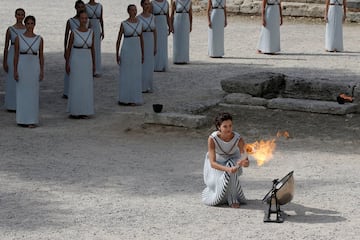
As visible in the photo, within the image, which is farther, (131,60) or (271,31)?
(271,31)

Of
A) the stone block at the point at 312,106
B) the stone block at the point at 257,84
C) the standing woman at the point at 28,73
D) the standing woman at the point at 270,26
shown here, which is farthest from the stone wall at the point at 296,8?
the standing woman at the point at 28,73

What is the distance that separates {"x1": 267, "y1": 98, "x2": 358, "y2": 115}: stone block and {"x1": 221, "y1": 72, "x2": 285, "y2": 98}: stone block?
0.58 metres

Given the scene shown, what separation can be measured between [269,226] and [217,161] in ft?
3.61

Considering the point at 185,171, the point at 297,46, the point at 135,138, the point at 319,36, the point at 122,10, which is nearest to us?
the point at 185,171

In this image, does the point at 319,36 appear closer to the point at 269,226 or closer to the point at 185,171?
the point at 185,171

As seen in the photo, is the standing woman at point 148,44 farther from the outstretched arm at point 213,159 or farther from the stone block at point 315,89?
the outstretched arm at point 213,159

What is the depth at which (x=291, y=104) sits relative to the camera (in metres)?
15.6

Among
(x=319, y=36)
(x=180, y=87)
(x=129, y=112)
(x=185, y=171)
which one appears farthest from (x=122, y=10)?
(x=185, y=171)

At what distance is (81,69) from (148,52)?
245 centimetres

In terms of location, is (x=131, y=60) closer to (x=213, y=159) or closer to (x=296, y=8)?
(x=213, y=159)

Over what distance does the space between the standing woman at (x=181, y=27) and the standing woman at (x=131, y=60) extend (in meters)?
3.59

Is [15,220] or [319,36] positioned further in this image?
[319,36]

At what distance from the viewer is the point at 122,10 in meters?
28.5

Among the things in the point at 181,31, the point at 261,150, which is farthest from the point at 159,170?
the point at 181,31
